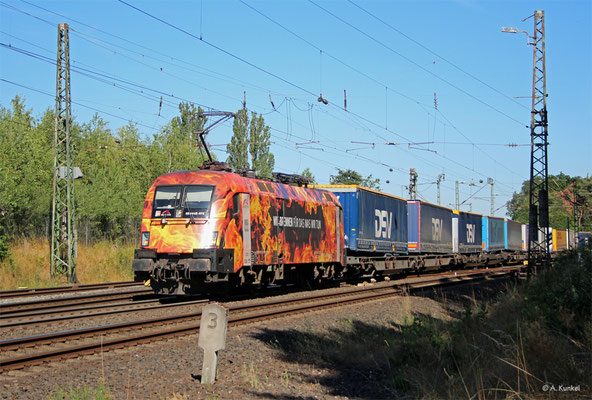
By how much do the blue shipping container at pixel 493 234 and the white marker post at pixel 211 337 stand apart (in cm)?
3366

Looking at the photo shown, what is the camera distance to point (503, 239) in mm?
43688

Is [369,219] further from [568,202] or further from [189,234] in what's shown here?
[568,202]

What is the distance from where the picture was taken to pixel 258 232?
15812 millimetres

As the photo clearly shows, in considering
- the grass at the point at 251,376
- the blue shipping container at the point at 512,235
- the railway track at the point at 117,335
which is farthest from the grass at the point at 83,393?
the blue shipping container at the point at 512,235

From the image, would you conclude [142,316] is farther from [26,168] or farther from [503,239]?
[503,239]

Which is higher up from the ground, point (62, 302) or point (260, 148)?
point (260, 148)

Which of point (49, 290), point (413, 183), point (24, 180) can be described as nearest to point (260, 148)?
point (413, 183)

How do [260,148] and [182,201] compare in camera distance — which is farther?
[260,148]

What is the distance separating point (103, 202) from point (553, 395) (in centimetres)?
3145

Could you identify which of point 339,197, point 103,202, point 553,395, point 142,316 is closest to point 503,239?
point 339,197

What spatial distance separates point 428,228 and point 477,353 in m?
20.6

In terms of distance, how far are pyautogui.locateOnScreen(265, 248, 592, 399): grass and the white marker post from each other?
5.55 feet

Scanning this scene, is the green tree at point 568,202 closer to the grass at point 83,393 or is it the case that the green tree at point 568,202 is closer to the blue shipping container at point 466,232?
the blue shipping container at point 466,232

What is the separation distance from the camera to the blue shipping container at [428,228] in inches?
1093
